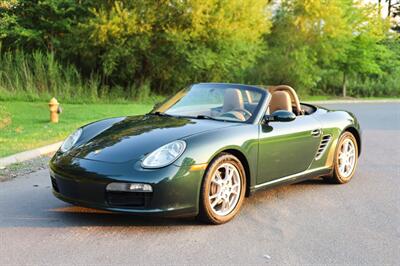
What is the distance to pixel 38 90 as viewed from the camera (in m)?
19.7

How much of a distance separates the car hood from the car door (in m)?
0.45

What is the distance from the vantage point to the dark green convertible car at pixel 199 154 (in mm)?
4395

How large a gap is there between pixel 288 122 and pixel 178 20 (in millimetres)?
17329

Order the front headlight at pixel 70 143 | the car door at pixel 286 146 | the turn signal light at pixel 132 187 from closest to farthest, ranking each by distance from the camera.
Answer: the turn signal light at pixel 132 187 < the front headlight at pixel 70 143 < the car door at pixel 286 146

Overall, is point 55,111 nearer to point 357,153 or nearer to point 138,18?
point 357,153

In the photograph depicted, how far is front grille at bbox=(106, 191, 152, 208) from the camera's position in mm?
4371

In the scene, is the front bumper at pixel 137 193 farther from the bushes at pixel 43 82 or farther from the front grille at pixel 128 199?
the bushes at pixel 43 82

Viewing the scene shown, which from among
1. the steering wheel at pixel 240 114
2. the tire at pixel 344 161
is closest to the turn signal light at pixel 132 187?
the steering wheel at pixel 240 114

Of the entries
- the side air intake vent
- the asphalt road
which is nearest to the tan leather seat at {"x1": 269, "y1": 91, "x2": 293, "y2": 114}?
the side air intake vent

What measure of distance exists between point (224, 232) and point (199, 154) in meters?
0.71

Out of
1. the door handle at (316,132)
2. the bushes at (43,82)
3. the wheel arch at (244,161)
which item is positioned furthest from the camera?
the bushes at (43,82)

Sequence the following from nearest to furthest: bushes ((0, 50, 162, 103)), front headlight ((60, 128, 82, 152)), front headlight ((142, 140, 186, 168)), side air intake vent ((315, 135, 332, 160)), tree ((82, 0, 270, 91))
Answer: front headlight ((142, 140, 186, 168)) → front headlight ((60, 128, 82, 152)) → side air intake vent ((315, 135, 332, 160)) → bushes ((0, 50, 162, 103)) → tree ((82, 0, 270, 91))

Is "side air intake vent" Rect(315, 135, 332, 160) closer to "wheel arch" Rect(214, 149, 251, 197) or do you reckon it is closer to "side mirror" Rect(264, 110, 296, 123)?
"side mirror" Rect(264, 110, 296, 123)

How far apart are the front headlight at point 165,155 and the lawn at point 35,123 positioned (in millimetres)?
4052
